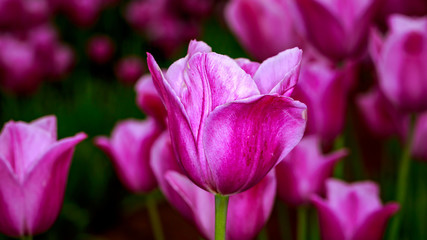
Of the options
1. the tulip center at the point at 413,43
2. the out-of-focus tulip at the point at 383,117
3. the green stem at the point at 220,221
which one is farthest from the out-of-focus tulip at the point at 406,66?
the green stem at the point at 220,221

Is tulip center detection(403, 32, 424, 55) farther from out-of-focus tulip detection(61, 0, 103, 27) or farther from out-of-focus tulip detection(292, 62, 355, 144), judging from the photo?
out-of-focus tulip detection(61, 0, 103, 27)

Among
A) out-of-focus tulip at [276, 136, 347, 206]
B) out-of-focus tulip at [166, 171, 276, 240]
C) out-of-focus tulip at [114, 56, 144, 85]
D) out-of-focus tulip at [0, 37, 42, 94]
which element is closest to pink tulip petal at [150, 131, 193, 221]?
out-of-focus tulip at [166, 171, 276, 240]

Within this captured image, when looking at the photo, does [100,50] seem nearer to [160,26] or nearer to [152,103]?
[160,26]

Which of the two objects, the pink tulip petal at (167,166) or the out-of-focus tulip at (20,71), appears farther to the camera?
the out-of-focus tulip at (20,71)

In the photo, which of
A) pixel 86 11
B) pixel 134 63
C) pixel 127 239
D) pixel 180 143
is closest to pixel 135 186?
pixel 180 143

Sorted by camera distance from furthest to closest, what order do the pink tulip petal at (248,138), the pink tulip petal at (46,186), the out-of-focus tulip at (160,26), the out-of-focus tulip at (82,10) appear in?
the out-of-focus tulip at (160,26), the out-of-focus tulip at (82,10), the pink tulip petal at (46,186), the pink tulip petal at (248,138)

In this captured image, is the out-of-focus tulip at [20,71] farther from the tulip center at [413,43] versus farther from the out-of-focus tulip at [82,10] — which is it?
the tulip center at [413,43]

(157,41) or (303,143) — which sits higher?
(303,143)

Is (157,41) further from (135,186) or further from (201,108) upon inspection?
(201,108)
